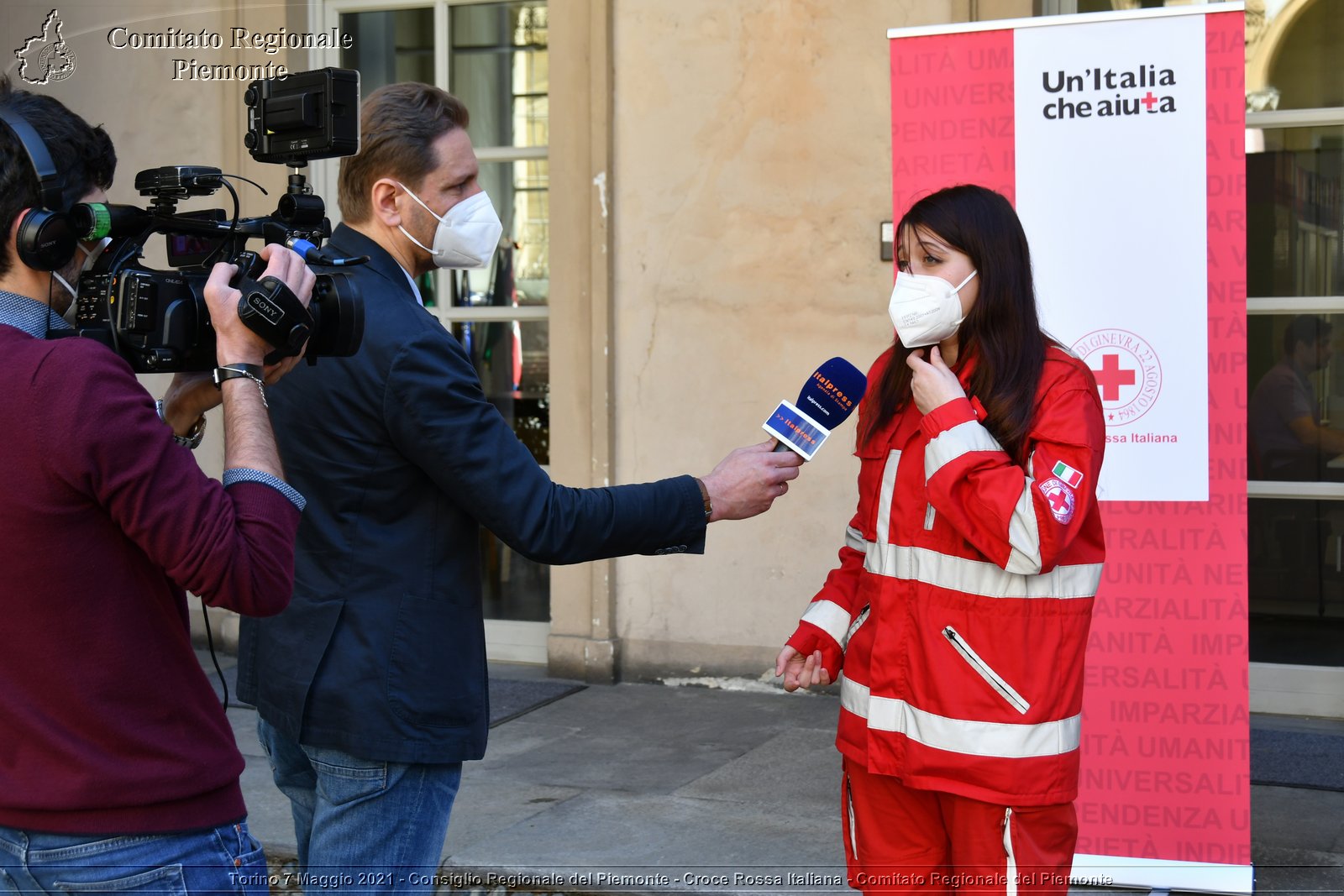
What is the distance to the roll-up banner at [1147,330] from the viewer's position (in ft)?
11.8

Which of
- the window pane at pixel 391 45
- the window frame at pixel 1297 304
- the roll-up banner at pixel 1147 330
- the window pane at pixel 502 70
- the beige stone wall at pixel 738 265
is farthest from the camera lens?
the window pane at pixel 391 45

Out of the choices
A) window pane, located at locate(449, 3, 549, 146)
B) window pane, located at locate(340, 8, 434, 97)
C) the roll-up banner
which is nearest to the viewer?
→ the roll-up banner

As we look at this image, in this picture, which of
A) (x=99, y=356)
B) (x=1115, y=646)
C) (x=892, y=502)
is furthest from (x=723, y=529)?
(x=99, y=356)

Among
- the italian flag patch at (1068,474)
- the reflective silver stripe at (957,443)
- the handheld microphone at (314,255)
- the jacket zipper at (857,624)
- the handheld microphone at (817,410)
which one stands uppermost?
the handheld microphone at (314,255)

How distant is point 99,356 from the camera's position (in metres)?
1.76

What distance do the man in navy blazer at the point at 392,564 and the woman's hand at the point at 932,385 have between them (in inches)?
23.7

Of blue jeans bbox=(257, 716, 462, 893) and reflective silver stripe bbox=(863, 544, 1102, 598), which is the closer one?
blue jeans bbox=(257, 716, 462, 893)

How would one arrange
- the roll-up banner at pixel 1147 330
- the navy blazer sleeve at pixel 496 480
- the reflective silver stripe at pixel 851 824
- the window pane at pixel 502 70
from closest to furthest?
the navy blazer sleeve at pixel 496 480 < the reflective silver stripe at pixel 851 824 < the roll-up banner at pixel 1147 330 < the window pane at pixel 502 70

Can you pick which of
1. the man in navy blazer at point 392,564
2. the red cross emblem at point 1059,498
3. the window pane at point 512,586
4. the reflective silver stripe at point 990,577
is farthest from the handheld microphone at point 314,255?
the window pane at point 512,586

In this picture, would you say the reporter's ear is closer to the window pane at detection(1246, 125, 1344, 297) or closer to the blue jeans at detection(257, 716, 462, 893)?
the blue jeans at detection(257, 716, 462, 893)

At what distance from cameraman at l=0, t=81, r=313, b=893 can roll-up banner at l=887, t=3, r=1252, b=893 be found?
2.46 metres

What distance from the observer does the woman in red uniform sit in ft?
8.11

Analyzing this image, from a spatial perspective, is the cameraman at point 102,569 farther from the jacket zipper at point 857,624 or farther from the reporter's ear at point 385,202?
the jacket zipper at point 857,624

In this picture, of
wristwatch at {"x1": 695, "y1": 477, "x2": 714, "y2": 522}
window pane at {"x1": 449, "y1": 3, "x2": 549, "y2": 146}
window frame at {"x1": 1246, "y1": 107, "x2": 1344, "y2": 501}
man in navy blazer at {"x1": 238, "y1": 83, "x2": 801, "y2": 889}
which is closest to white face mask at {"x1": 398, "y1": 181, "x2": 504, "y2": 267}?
man in navy blazer at {"x1": 238, "y1": 83, "x2": 801, "y2": 889}
